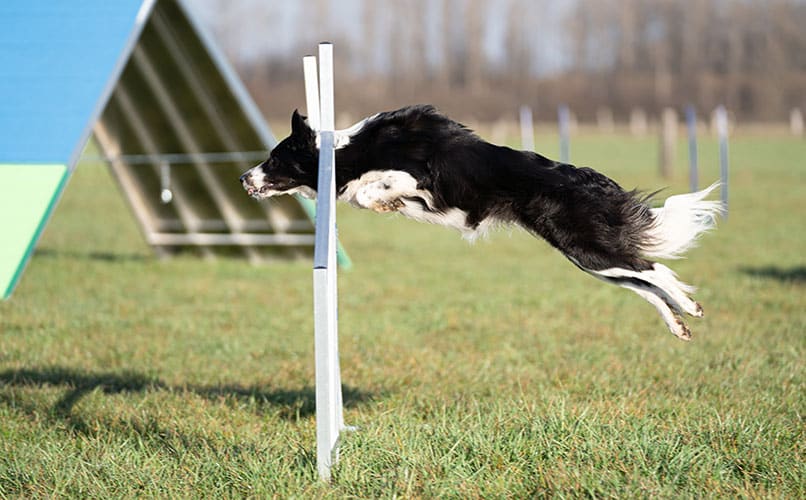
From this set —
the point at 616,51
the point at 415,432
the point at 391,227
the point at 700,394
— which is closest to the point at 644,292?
the point at 415,432

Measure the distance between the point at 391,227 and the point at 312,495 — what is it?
13.0 meters

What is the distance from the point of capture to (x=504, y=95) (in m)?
71.6

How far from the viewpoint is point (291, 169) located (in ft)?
14.3

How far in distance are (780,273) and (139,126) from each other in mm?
7294

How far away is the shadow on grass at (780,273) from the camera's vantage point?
10023mm

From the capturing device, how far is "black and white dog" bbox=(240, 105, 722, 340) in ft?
13.3

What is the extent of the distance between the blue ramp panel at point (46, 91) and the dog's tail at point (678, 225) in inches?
206

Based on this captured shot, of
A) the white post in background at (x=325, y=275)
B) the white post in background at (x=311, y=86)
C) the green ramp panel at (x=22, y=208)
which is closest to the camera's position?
the white post in background at (x=325, y=275)

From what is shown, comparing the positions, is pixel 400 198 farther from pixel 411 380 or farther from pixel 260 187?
pixel 411 380

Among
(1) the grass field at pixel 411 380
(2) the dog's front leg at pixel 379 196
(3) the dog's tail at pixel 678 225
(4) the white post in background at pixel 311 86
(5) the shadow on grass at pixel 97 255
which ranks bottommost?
(5) the shadow on grass at pixel 97 255

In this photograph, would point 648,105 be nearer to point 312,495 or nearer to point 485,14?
point 485,14

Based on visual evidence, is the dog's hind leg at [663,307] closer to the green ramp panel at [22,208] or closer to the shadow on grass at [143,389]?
the shadow on grass at [143,389]

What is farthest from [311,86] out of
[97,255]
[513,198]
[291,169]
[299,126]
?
[97,255]

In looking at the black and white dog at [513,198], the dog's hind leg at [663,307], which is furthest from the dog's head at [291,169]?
the dog's hind leg at [663,307]
